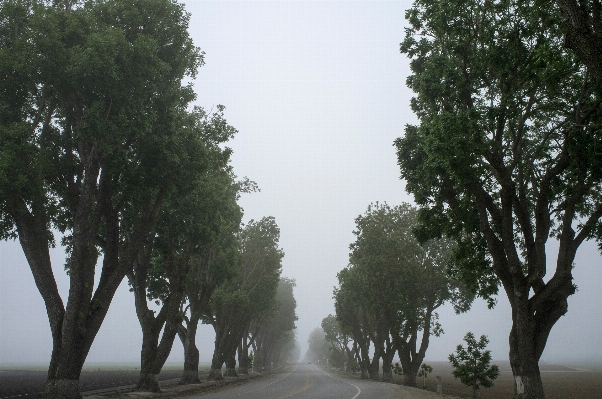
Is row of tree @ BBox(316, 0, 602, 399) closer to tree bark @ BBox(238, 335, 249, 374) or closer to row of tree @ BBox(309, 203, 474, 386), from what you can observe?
row of tree @ BBox(309, 203, 474, 386)

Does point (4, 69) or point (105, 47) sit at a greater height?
point (105, 47)

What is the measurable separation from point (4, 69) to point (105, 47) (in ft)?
11.6

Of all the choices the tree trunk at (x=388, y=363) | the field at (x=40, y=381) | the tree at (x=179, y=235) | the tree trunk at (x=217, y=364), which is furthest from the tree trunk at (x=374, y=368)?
the tree at (x=179, y=235)

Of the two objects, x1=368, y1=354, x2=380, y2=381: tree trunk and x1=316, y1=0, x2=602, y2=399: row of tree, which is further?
x1=368, y1=354, x2=380, y2=381: tree trunk

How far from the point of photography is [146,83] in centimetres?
1820

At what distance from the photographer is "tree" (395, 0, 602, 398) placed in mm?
13594

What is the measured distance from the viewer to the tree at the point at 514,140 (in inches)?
535

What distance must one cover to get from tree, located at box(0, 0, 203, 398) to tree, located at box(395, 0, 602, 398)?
421 inches

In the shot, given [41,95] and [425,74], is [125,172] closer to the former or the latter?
[41,95]

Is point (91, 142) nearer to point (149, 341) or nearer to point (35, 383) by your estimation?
point (149, 341)

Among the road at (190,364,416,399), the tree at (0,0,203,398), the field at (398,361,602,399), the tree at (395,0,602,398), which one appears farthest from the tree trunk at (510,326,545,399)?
the field at (398,361,602,399)

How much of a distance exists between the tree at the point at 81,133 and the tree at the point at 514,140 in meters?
10.7

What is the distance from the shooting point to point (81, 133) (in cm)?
1708

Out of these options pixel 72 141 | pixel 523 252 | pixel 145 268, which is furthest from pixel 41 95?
pixel 523 252
